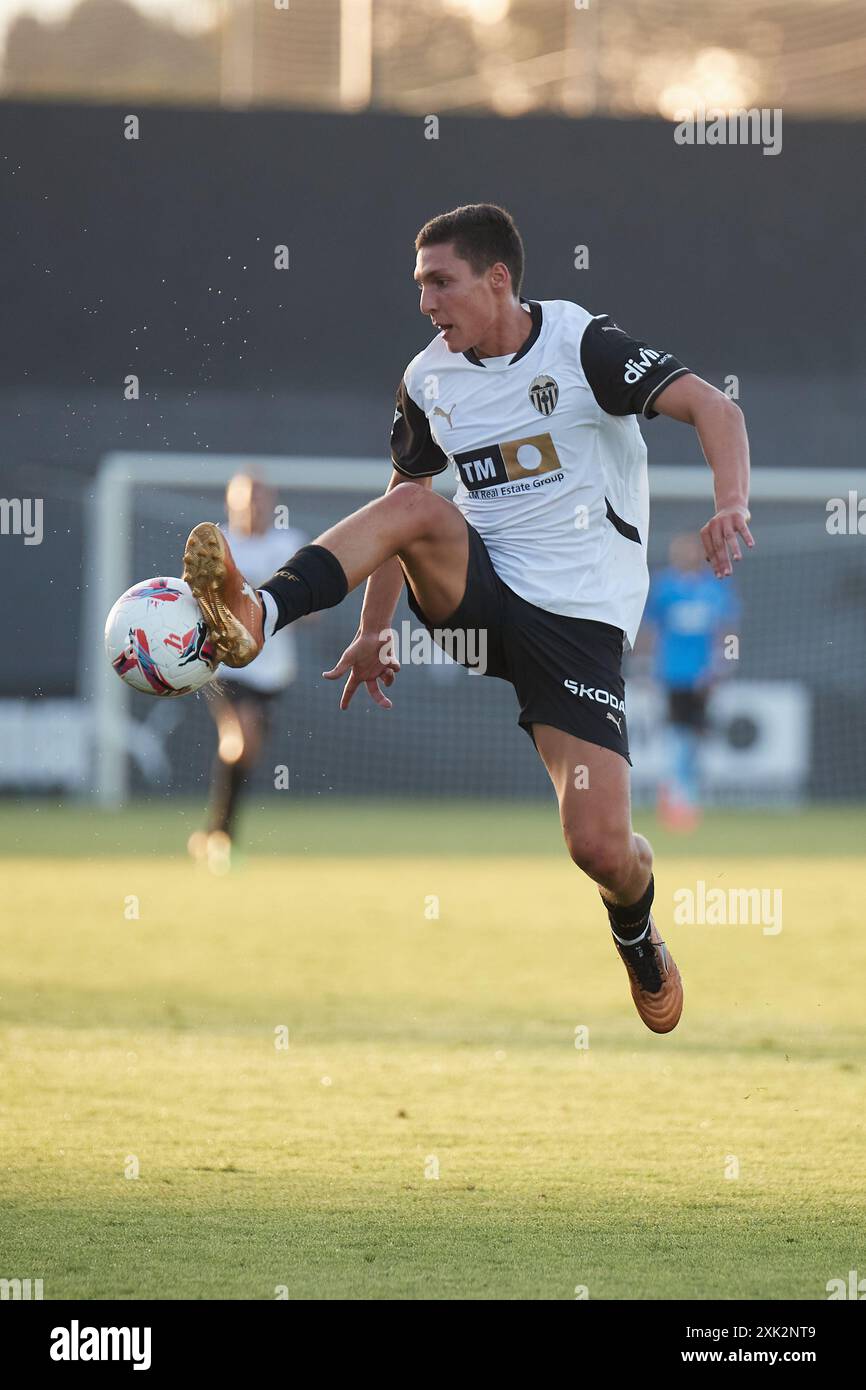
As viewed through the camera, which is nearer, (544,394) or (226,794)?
(544,394)

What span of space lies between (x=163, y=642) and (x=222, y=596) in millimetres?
181

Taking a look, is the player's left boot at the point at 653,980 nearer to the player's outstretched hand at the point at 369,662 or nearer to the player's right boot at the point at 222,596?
the player's outstretched hand at the point at 369,662

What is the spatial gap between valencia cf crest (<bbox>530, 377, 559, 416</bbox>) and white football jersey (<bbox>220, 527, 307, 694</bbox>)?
19.6 feet

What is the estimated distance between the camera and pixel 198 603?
14.3 feet

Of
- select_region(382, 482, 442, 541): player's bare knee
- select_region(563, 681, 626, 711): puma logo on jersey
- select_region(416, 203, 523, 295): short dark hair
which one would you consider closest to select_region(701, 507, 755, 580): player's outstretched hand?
select_region(382, 482, 442, 541): player's bare knee

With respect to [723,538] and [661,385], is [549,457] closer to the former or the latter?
[661,385]

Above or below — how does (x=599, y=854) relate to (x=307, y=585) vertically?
below

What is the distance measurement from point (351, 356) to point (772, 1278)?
16.6m

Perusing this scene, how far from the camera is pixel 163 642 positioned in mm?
4336

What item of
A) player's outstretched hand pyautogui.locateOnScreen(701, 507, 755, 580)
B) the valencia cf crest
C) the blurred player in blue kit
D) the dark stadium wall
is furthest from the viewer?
the dark stadium wall

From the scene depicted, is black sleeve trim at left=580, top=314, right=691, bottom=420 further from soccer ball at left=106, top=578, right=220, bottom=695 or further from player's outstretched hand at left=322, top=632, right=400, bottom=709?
soccer ball at left=106, top=578, right=220, bottom=695

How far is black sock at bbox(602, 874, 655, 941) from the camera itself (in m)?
5.25

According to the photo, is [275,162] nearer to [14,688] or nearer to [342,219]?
[342,219]

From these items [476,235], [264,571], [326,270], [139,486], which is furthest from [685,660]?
[476,235]
